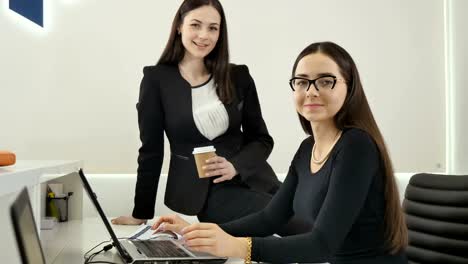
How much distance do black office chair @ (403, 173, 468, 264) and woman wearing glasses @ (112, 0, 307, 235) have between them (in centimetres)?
61

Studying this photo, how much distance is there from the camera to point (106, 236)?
1.99 metres

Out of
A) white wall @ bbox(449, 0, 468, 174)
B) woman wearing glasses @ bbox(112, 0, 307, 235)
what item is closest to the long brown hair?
woman wearing glasses @ bbox(112, 0, 307, 235)

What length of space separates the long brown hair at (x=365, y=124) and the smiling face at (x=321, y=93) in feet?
0.06

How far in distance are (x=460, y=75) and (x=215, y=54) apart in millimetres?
1759

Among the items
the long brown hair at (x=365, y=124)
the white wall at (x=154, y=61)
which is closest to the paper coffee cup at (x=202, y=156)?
the long brown hair at (x=365, y=124)

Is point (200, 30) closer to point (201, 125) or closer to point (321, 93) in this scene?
Answer: point (201, 125)

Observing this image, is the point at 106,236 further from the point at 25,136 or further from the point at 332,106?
the point at 25,136

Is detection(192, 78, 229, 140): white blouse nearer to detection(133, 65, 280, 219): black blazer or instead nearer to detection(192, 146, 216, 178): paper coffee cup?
detection(133, 65, 280, 219): black blazer

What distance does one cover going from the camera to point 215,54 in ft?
7.76

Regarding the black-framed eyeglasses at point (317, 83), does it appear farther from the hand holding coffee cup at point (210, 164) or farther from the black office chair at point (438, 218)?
the black office chair at point (438, 218)

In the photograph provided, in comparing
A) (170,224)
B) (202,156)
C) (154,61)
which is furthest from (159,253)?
(154,61)

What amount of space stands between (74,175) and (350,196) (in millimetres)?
1566

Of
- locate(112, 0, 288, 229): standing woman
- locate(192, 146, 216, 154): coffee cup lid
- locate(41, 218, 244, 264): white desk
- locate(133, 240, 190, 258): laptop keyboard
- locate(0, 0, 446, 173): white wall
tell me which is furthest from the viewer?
locate(0, 0, 446, 173): white wall

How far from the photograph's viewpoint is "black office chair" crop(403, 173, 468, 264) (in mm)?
2043
